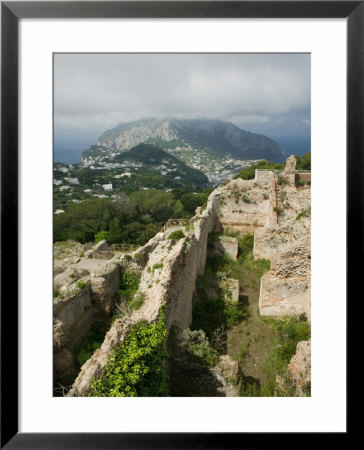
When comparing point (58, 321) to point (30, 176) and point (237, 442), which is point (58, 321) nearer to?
point (30, 176)

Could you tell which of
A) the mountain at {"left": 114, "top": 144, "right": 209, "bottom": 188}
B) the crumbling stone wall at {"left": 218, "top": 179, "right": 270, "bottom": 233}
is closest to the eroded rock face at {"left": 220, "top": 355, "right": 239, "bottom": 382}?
the mountain at {"left": 114, "top": 144, "right": 209, "bottom": 188}

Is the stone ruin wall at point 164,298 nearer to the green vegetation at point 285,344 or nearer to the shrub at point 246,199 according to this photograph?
the green vegetation at point 285,344

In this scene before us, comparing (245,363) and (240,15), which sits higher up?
(240,15)

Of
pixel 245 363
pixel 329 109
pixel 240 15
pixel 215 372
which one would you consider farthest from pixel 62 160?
pixel 245 363

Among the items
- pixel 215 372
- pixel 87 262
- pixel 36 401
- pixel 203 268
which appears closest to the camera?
pixel 36 401

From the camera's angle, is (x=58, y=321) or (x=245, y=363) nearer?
(x=58, y=321)

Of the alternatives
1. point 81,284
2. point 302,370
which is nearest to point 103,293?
point 81,284
